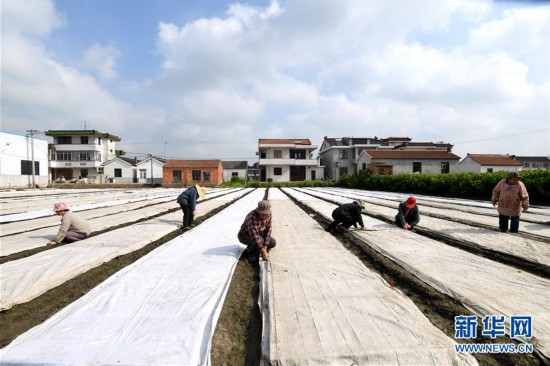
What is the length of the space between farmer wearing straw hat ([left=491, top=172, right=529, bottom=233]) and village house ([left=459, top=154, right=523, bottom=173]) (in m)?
31.4

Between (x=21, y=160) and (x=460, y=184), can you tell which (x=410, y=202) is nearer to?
(x=460, y=184)

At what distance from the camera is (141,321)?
242 cm

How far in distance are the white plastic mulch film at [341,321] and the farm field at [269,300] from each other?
0.04 ft

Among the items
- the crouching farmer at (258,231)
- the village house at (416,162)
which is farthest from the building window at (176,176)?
the crouching farmer at (258,231)

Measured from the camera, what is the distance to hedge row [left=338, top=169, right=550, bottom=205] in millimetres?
11656

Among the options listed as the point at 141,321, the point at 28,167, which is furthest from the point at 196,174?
the point at 141,321

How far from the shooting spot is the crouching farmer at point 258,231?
3975mm

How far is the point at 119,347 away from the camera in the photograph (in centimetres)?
206

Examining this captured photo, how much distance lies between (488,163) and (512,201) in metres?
33.3

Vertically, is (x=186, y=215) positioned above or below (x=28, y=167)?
below

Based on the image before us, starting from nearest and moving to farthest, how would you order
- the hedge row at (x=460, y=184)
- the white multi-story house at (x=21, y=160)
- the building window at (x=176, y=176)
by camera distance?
the hedge row at (x=460, y=184) < the white multi-story house at (x=21, y=160) < the building window at (x=176, y=176)

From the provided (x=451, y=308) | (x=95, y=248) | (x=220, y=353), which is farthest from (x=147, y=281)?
(x=451, y=308)

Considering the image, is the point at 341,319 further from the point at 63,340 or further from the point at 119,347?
the point at 63,340

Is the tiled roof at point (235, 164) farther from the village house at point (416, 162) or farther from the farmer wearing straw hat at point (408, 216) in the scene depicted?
the farmer wearing straw hat at point (408, 216)
